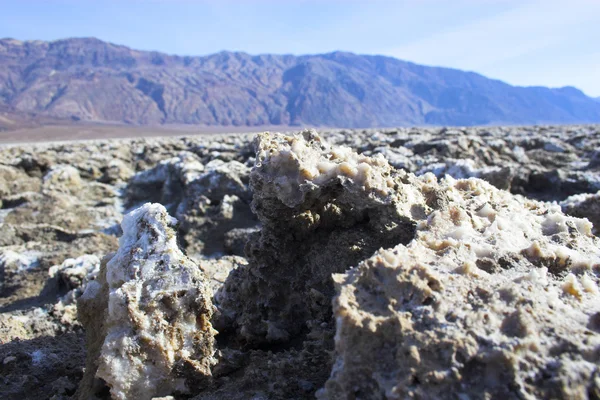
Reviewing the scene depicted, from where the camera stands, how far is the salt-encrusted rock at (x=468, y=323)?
1.56 m

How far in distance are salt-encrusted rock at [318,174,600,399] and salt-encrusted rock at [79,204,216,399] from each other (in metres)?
0.93

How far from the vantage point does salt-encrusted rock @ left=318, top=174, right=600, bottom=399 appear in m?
1.56

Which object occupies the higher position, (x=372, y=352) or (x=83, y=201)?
(x=372, y=352)

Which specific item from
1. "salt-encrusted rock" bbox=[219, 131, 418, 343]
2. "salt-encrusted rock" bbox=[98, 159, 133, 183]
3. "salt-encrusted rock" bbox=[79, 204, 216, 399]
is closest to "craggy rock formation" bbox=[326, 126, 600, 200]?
"salt-encrusted rock" bbox=[219, 131, 418, 343]

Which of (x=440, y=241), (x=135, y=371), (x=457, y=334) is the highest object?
(x=440, y=241)

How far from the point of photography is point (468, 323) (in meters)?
1.70

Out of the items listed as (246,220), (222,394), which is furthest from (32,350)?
(246,220)

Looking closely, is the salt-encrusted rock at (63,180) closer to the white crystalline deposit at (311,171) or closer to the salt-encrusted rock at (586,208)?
the white crystalline deposit at (311,171)

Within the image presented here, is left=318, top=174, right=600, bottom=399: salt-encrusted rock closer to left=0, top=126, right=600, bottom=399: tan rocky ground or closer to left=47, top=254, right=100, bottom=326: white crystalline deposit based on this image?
left=0, top=126, right=600, bottom=399: tan rocky ground

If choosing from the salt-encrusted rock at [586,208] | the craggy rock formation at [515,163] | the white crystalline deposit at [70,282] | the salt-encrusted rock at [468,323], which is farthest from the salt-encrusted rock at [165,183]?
the salt-encrusted rock at [468,323]

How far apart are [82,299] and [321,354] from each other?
152 cm

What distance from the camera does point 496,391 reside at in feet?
5.04

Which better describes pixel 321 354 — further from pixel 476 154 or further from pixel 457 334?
pixel 476 154

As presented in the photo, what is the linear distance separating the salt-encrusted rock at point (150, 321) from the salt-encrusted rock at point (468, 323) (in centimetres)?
93
